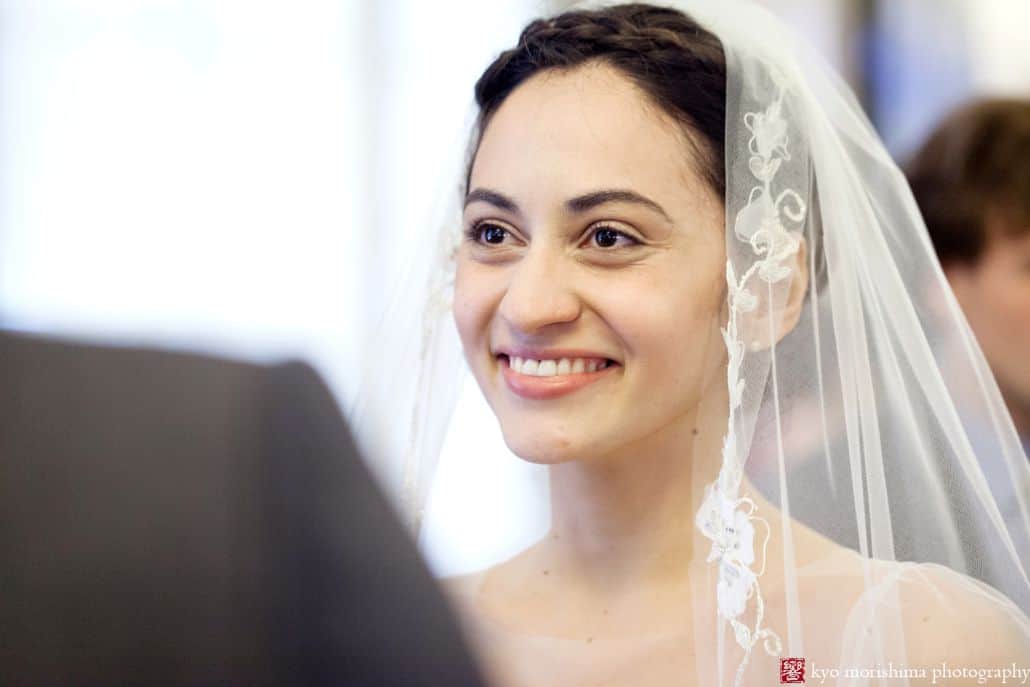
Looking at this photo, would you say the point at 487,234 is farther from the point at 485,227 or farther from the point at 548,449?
the point at 548,449

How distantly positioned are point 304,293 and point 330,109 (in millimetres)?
536

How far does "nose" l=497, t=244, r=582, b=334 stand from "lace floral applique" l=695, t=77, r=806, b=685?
0.21m

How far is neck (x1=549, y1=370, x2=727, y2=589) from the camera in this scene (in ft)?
5.38

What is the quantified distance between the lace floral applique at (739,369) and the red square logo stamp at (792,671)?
2 centimetres

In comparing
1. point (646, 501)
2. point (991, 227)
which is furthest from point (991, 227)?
point (646, 501)

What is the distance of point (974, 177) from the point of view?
7.61 ft

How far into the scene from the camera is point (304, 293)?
336 cm

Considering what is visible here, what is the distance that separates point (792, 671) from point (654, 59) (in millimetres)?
823

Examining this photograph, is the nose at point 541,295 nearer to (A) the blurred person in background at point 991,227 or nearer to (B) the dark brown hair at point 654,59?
(B) the dark brown hair at point 654,59

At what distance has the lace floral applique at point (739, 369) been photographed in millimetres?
1444

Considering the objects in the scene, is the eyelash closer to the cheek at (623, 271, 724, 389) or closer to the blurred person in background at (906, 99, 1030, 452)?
the cheek at (623, 271, 724, 389)

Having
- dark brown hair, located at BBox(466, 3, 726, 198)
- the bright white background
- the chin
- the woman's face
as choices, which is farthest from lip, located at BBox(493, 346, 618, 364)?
the bright white background

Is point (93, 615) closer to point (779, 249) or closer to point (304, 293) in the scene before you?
point (779, 249)

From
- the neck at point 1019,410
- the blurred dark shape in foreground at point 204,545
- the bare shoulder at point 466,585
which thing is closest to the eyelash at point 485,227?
the bare shoulder at point 466,585
